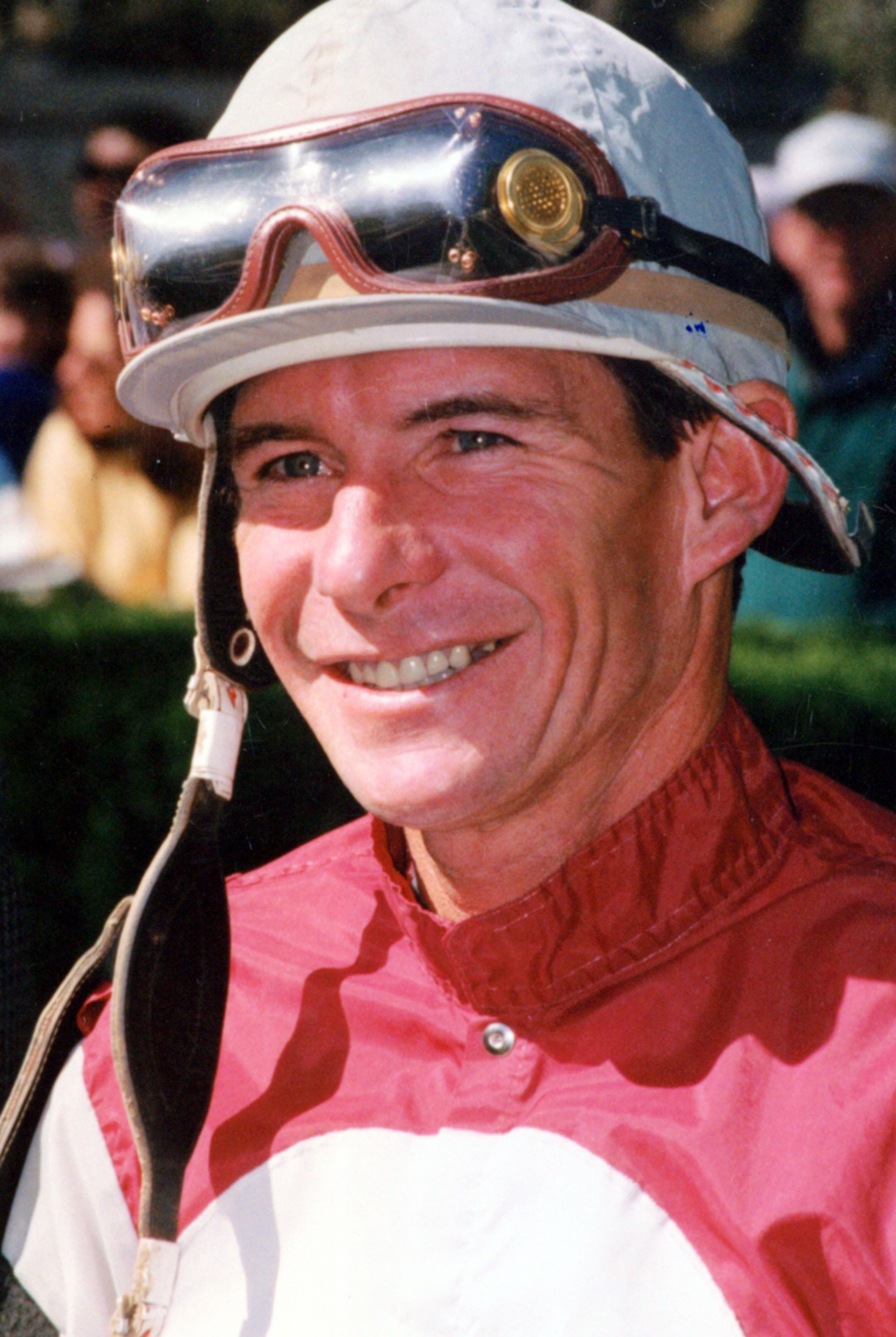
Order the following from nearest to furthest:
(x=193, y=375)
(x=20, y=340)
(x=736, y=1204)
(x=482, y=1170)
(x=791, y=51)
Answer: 1. (x=736, y=1204)
2. (x=482, y=1170)
3. (x=193, y=375)
4. (x=20, y=340)
5. (x=791, y=51)

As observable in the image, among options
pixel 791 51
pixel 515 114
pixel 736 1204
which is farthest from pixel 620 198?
pixel 791 51

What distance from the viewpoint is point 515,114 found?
169 centimetres

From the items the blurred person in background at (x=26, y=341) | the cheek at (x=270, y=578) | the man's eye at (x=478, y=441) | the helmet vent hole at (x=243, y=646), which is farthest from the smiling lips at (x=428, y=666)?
the blurred person in background at (x=26, y=341)

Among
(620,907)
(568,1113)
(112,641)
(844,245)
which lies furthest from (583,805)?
(844,245)

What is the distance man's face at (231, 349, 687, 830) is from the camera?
5.77 feet

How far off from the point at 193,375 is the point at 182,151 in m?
0.27

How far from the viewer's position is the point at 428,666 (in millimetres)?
1812

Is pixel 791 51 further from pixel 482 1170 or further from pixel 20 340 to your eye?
pixel 482 1170

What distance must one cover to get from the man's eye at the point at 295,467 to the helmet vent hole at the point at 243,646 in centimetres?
31

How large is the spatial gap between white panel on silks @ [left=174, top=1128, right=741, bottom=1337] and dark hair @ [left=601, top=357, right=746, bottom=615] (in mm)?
817

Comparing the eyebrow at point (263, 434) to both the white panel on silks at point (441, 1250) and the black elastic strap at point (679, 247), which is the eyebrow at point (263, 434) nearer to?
the black elastic strap at point (679, 247)

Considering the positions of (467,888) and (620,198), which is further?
(467,888)

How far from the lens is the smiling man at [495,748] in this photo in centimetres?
164

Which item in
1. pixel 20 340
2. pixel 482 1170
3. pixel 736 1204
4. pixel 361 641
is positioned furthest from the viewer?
pixel 20 340
